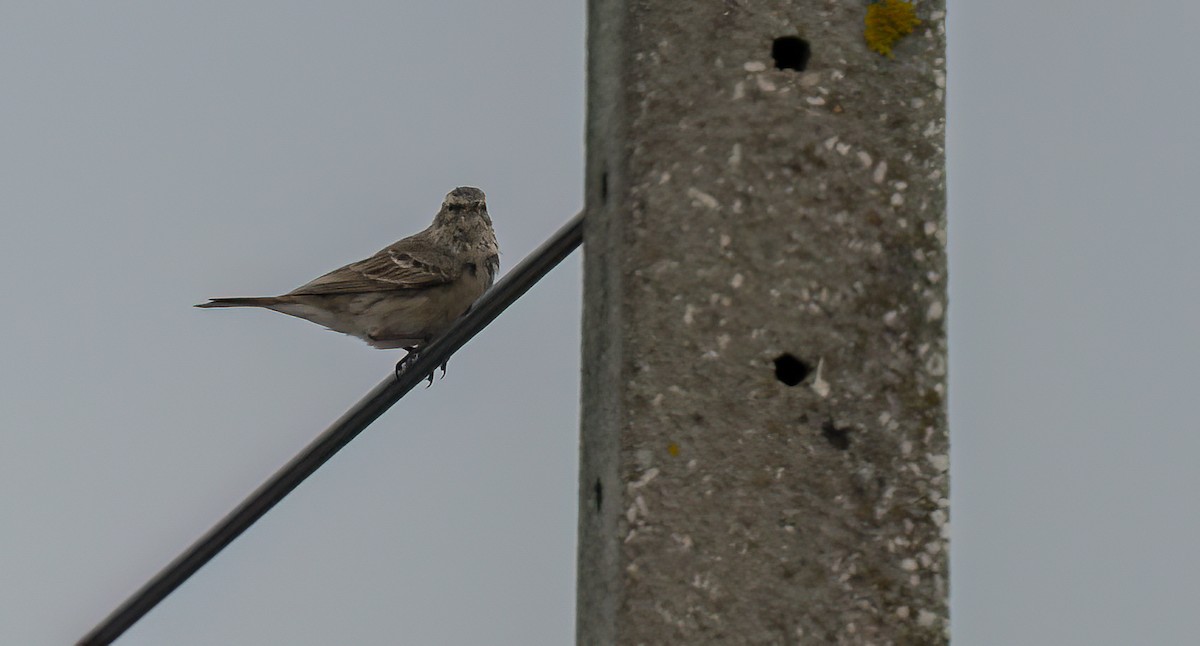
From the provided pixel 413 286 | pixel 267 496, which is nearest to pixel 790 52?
pixel 267 496

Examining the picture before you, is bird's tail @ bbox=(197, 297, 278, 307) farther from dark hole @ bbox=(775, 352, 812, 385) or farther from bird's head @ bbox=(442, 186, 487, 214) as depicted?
dark hole @ bbox=(775, 352, 812, 385)

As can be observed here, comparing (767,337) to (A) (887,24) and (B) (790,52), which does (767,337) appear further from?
(A) (887,24)

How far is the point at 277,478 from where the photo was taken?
3.84 m

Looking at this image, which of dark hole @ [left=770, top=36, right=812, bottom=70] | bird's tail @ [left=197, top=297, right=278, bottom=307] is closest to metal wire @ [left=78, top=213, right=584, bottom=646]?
dark hole @ [left=770, top=36, right=812, bottom=70]

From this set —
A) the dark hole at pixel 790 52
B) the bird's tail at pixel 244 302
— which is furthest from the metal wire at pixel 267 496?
the bird's tail at pixel 244 302

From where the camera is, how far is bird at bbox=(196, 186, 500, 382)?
8398 mm

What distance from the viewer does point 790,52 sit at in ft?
11.2

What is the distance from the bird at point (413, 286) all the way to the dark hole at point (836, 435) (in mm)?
5254

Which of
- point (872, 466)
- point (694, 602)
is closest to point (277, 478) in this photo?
point (694, 602)

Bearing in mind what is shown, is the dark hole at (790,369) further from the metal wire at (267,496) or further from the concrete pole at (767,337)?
the metal wire at (267,496)

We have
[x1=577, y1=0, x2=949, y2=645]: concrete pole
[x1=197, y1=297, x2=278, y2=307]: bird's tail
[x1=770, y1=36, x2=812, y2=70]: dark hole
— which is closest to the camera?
[x1=577, y1=0, x2=949, y2=645]: concrete pole

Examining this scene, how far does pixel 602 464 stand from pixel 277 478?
2.96 ft

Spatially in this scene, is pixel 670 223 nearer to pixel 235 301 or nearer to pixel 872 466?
pixel 872 466

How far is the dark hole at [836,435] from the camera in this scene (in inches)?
128
